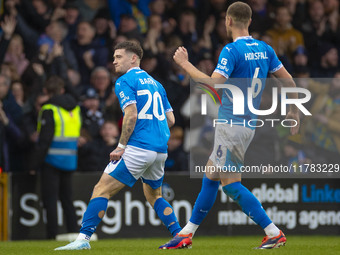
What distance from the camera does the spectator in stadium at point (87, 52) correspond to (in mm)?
14008

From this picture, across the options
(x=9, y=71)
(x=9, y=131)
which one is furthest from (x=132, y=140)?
(x=9, y=71)

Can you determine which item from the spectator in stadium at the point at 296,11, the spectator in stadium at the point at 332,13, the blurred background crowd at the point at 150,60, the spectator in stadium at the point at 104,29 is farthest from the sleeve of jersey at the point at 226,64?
the spectator in stadium at the point at 332,13

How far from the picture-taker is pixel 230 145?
784cm

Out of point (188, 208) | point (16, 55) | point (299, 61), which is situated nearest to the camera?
point (188, 208)

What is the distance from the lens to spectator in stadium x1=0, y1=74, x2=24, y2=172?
39.4 ft

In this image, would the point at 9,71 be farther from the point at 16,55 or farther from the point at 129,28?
the point at 129,28

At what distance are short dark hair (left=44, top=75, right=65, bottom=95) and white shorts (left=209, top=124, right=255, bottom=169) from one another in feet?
14.3

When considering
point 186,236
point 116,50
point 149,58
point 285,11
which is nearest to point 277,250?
point 186,236

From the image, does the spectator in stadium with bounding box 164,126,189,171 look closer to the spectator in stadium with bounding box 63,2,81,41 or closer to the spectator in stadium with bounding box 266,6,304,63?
the spectator in stadium with bounding box 63,2,81,41

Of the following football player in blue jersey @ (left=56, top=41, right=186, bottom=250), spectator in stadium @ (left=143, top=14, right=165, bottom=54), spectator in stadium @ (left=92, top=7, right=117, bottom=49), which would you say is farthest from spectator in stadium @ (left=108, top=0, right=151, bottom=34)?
football player in blue jersey @ (left=56, top=41, right=186, bottom=250)

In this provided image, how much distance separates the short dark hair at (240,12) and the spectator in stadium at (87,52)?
6346 millimetres

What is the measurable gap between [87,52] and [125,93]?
625 centimetres

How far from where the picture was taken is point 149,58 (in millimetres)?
13836

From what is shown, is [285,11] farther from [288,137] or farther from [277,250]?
[277,250]
